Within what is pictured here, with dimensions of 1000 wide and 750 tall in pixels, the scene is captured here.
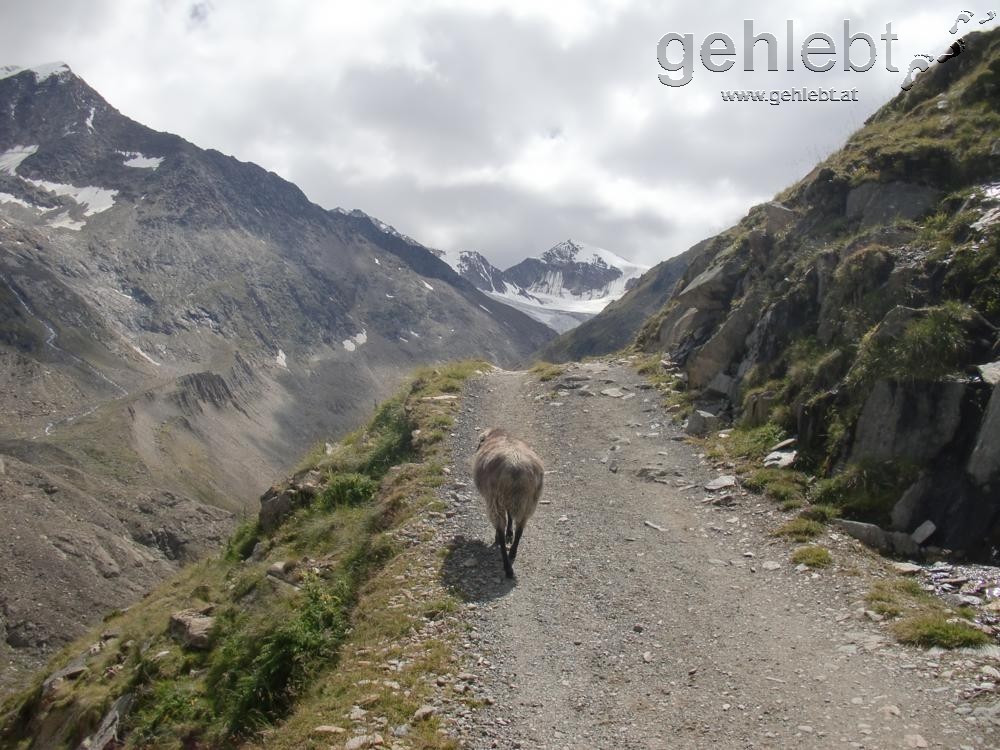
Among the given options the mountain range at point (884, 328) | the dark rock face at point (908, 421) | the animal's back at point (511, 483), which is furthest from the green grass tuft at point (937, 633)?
the animal's back at point (511, 483)

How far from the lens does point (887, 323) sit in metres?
15.5

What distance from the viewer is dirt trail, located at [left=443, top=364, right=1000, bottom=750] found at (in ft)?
28.2

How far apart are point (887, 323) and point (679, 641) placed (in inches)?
352

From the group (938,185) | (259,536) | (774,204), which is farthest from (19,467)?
(938,185)

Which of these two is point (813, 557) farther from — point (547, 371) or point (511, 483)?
point (547, 371)

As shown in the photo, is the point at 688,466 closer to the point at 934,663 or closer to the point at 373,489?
the point at 373,489

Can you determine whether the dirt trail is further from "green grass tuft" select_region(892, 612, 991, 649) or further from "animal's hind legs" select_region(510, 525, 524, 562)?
"animal's hind legs" select_region(510, 525, 524, 562)

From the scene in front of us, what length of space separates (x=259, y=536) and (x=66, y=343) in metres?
207

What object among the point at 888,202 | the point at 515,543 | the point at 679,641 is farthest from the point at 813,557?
the point at 888,202

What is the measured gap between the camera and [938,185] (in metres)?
20.2

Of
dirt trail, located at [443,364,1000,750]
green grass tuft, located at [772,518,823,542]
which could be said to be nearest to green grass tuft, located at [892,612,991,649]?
dirt trail, located at [443,364,1000,750]

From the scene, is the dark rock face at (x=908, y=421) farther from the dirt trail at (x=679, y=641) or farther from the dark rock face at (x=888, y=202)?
the dark rock face at (x=888, y=202)

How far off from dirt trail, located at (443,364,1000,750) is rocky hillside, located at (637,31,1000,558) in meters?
1.78

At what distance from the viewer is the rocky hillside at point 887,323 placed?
1316cm
